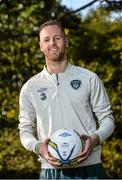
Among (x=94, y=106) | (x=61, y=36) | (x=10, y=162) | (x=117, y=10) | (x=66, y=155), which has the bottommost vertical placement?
(x=10, y=162)

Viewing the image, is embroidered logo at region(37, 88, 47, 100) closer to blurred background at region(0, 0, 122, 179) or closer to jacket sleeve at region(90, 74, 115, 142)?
jacket sleeve at region(90, 74, 115, 142)

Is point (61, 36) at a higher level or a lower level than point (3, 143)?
higher

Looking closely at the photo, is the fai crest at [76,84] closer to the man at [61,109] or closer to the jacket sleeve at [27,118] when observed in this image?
the man at [61,109]

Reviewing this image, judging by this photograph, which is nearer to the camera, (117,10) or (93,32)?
(117,10)

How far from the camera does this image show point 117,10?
7.11m

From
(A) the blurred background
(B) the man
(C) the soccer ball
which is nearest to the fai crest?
(B) the man

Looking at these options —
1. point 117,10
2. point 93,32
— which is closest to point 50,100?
point 117,10

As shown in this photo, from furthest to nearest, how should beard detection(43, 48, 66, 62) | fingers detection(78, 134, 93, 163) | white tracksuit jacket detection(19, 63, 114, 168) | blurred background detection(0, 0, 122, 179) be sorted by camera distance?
blurred background detection(0, 0, 122, 179) → beard detection(43, 48, 66, 62) → white tracksuit jacket detection(19, 63, 114, 168) → fingers detection(78, 134, 93, 163)

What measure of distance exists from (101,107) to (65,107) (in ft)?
0.80

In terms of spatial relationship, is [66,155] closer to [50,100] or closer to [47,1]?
[50,100]

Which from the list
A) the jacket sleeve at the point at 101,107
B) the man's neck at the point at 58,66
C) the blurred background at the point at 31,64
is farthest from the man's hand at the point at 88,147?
the blurred background at the point at 31,64

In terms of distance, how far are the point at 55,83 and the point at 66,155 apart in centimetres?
45

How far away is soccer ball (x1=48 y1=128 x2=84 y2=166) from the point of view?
3.25m

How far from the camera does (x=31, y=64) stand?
28.4ft
